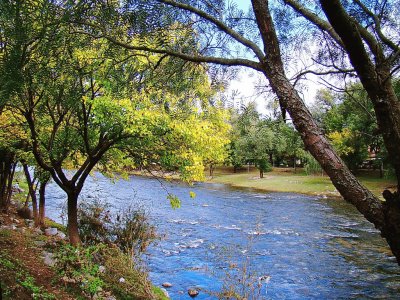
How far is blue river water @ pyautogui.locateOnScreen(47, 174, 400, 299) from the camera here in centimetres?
1097

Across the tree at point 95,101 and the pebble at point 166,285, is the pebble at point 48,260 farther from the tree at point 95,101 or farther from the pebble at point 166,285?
the pebble at point 166,285

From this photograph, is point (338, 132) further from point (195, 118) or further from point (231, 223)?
point (195, 118)

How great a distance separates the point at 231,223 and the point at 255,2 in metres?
17.7

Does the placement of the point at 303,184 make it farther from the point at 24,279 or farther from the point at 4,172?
the point at 24,279

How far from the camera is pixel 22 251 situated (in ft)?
27.1

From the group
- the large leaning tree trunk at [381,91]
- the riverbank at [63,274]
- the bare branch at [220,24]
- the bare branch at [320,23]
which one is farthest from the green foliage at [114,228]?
the large leaning tree trunk at [381,91]

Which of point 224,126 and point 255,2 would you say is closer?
point 255,2

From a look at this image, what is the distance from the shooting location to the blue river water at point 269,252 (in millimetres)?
10969

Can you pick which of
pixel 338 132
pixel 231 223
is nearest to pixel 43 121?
pixel 231 223

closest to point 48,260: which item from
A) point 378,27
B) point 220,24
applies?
point 220,24

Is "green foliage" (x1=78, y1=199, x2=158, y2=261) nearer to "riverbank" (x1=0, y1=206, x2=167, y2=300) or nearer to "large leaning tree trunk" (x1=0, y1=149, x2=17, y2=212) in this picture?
"riverbank" (x1=0, y1=206, x2=167, y2=300)

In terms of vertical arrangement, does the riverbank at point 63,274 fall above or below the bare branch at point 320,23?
below

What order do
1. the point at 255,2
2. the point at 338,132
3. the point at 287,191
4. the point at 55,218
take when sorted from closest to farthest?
1. the point at 255,2
2. the point at 55,218
3. the point at 287,191
4. the point at 338,132

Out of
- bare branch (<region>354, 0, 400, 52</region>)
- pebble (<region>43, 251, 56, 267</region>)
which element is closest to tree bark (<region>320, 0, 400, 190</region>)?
bare branch (<region>354, 0, 400, 52</region>)
